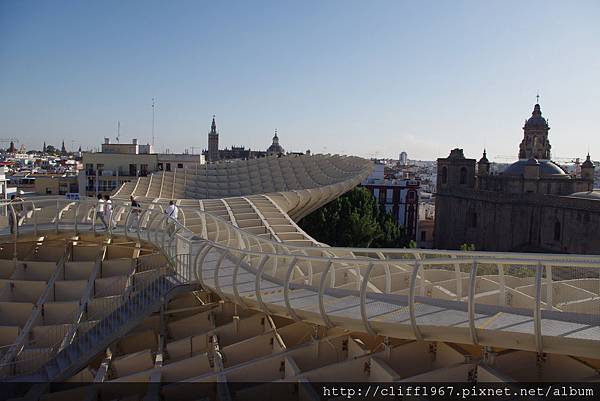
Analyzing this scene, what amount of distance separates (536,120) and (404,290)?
259 ft

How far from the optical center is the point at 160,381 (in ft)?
33.9

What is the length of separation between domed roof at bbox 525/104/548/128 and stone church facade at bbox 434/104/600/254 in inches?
483

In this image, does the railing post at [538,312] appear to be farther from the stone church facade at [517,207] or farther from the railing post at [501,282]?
the stone church facade at [517,207]

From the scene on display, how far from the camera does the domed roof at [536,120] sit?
81.6 meters

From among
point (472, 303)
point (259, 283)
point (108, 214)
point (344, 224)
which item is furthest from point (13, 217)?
point (344, 224)

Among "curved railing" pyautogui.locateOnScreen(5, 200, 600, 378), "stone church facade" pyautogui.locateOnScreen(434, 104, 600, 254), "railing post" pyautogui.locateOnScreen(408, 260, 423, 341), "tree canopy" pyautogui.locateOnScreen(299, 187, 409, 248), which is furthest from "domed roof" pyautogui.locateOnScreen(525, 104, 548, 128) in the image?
"railing post" pyautogui.locateOnScreen(408, 260, 423, 341)

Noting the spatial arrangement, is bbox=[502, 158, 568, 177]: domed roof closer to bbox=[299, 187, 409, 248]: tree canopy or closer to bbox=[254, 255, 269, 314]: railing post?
bbox=[299, 187, 409, 248]: tree canopy

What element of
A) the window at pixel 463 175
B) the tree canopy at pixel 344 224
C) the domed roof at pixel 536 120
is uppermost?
the domed roof at pixel 536 120

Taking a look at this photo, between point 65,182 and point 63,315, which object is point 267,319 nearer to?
point 63,315

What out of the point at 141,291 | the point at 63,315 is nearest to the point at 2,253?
the point at 63,315

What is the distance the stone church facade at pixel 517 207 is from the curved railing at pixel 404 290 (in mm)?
41030

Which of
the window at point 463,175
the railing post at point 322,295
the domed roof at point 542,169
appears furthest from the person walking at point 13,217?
the domed roof at point 542,169

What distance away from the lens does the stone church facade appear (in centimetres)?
5188

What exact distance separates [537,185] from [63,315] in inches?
2322
